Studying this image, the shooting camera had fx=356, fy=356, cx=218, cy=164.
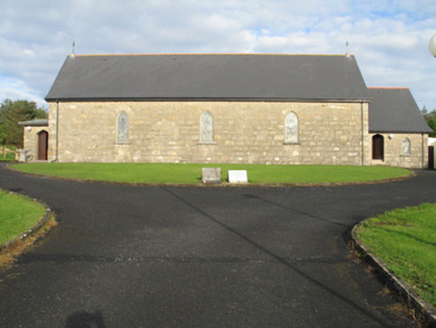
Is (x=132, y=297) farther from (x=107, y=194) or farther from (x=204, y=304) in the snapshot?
(x=107, y=194)

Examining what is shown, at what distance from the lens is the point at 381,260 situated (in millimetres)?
4930

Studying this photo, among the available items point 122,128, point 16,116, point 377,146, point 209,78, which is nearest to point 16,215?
point 122,128

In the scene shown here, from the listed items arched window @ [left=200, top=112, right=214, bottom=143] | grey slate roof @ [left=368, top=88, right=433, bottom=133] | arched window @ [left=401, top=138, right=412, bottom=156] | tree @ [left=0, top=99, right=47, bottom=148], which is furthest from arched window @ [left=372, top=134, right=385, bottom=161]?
tree @ [left=0, top=99, right=47, bottom=148]

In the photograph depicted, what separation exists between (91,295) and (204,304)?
128cm

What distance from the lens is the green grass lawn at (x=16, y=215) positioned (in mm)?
6314

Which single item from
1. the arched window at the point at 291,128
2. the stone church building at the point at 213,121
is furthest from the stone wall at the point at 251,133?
the arched window at the point at 291,128

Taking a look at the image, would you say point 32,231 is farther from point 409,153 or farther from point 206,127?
point 409,153

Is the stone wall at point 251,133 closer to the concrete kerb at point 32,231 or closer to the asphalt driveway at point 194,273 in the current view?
the asphalt driveway at point 194,273

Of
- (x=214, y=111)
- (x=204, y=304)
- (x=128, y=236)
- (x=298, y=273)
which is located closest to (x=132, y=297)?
(x=204, y=304)

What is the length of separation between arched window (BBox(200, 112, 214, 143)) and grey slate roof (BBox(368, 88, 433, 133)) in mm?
13982

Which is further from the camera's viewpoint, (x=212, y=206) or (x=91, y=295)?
(x=212, y=206)

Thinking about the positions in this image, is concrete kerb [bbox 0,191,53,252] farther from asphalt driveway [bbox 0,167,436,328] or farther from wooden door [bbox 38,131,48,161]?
wooden door [bbox 38,131,48,161]

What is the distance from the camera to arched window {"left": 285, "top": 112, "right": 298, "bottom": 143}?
89.0 feet

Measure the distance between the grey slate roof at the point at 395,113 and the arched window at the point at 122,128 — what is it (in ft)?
66.6
